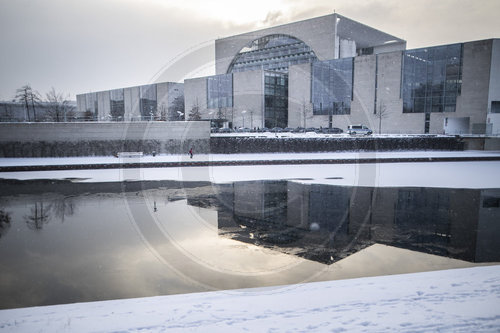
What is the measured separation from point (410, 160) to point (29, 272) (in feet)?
74.9

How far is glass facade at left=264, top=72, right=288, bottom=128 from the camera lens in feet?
216

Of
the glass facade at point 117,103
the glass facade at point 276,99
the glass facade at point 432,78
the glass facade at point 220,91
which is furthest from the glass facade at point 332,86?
the glass facade at point 117,103

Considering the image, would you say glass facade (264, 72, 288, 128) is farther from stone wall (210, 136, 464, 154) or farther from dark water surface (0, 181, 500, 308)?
dark water surface (0, 181, 500, 308)

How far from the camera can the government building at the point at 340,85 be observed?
45428 mm

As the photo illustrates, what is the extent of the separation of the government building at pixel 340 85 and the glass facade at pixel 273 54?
24cm

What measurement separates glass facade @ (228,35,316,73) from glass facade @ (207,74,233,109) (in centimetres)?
1302

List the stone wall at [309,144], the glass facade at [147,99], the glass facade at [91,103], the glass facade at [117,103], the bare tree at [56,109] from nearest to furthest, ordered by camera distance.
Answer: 1. the stone wall at [309,144]
2. the bare tree at [56,109]
3. the glass facade at [147,99]
4. the glass facade at [117,103]
5. the glass facade at [91,103]

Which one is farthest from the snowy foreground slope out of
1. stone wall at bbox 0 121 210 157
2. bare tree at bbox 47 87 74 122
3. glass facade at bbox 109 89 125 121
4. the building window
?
glass facade at bbox 109 89 125 121

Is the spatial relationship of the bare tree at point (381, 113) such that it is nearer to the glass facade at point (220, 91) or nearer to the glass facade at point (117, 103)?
the glass facade at point (220, 91)

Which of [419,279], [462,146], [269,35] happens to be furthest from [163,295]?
[269,35]

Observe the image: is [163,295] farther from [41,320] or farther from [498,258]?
[498,258]

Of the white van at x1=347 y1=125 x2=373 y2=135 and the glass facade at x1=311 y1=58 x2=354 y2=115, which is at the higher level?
the glass facade at x1=311 y1=58 x2=354 y2=115

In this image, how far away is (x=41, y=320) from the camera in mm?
4285

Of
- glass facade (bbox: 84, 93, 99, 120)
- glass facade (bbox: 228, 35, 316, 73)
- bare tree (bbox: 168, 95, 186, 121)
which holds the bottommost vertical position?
bare tree (bbox: 168, 95, 186, 121)
